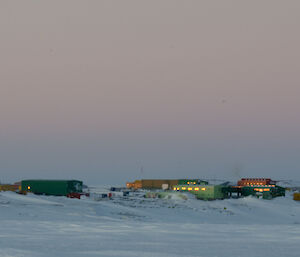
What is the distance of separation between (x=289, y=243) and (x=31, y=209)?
2487 centimetres

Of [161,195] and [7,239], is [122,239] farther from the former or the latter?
[161,195]

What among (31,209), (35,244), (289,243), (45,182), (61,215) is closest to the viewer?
(35,244)

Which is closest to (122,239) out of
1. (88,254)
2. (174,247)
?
(174,247)

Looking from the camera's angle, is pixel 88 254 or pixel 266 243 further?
pixel 266 243

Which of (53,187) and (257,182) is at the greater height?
(257,182)

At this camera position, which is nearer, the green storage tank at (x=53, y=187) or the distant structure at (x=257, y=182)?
the green storage tank at (x=53, y=187)

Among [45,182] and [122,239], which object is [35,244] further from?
[45,182]

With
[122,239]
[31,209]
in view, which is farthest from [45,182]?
[122,239]

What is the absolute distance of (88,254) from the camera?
14.9m

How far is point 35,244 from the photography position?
16734 mm

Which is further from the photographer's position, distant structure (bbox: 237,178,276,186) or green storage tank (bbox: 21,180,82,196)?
distant structure (bbox: 237,178,276,186)

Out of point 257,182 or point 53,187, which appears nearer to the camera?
point 53,187

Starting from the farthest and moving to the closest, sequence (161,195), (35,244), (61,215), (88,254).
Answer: (161,195)
(61,215)
(35,244)
(88,254)

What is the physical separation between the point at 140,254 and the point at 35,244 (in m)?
4.23
